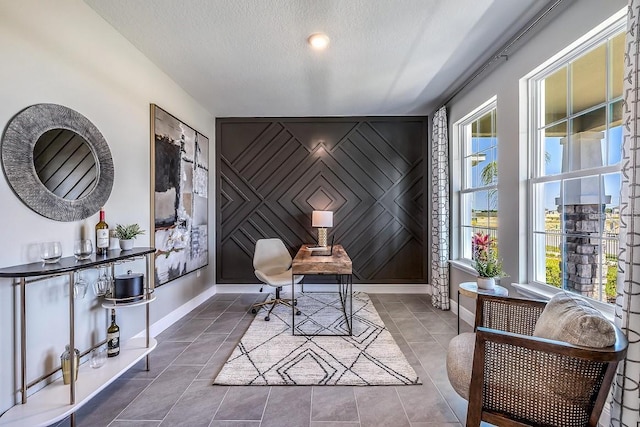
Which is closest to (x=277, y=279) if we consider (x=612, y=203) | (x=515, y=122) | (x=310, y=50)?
(x=310, y=50)

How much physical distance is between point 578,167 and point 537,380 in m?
1.56

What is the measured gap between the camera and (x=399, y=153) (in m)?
4.51

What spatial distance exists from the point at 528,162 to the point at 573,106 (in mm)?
508

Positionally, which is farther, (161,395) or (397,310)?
(397,310)

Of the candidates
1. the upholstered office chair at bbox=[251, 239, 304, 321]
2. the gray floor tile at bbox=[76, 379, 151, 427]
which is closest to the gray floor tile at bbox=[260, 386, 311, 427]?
the gray floor tile at bbox=[76, 379, 151, 427]

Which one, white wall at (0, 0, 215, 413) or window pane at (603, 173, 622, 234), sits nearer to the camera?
white wall at (0, 0, 215, 413)

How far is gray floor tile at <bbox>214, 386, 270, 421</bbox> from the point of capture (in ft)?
5.86

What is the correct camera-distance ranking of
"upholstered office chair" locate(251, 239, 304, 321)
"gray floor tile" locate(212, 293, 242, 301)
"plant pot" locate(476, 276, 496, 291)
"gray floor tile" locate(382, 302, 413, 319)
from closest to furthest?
"plant pot" locate(476, 276, 496, 291), "gray floor tile" locate(382, 302, 413, 319), "upholstered office chair" locate(251, 239, 304, 321), "gray floor tile" locate(212, 293, 242, 301)

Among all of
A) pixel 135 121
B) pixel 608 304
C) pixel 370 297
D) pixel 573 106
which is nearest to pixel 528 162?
pixel 573 106

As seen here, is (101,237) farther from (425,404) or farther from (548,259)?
(548,259)

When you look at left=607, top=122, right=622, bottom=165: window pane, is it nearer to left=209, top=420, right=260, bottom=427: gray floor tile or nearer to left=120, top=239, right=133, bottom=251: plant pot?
left=209, top=420, right=260, bottom=427: gray floor tile

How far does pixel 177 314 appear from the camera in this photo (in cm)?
335

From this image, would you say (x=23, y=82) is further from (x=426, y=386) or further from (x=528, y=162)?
(x=528, y=162)

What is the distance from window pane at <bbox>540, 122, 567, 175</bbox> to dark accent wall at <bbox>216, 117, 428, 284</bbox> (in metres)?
2.18
